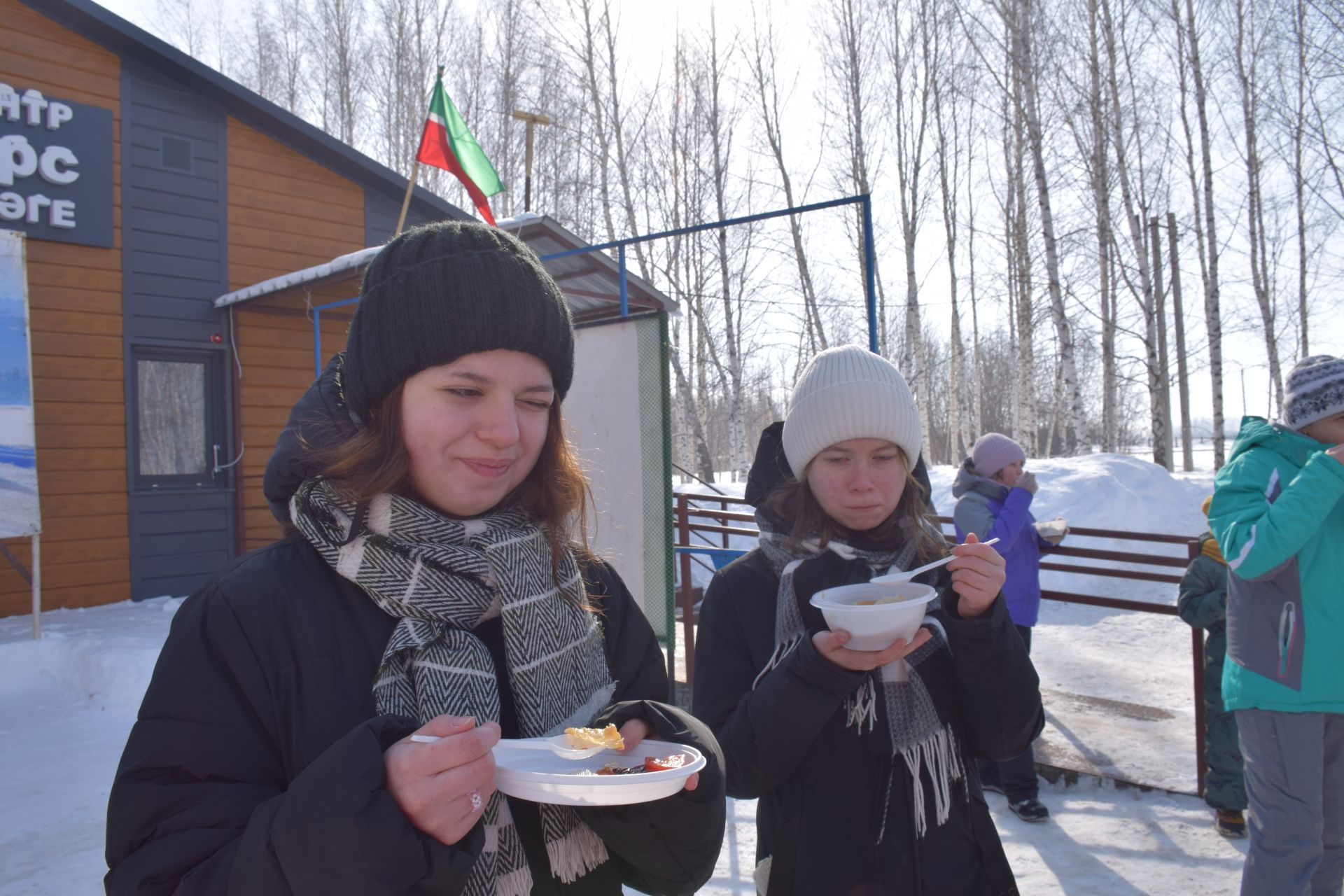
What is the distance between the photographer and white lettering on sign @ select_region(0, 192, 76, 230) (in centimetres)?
752

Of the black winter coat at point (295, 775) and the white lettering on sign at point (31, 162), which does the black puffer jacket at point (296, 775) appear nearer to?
the black winter coat at point (295, 775)

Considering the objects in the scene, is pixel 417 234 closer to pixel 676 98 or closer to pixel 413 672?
pixel 413 672

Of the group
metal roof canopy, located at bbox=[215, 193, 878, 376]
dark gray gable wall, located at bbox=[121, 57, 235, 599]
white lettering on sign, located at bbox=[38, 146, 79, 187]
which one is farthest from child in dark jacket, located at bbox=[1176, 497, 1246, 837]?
white lettering on sign, located at bbox=[38, 146, 79, 187]

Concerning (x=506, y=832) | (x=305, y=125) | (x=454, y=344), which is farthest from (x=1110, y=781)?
(x=305, y=125)

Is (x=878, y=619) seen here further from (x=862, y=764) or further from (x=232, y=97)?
(x=232, y=97)

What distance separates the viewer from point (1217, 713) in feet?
12.5

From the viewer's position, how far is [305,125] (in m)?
9.16

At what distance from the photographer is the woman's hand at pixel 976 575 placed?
1.66 metres

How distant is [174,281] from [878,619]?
9287 millimetres

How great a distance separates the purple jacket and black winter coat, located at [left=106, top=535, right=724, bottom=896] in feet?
11.4

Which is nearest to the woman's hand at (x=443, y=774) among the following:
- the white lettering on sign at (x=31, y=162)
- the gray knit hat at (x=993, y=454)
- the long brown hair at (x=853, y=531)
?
the long brown hair at (x=853, y=531)

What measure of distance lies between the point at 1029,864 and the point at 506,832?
3.25 m

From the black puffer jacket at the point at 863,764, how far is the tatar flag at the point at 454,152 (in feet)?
20.5

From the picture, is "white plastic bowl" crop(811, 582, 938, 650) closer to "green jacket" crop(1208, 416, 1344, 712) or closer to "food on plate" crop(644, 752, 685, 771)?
"food on plate" crop(644, 752, 685, 771)
